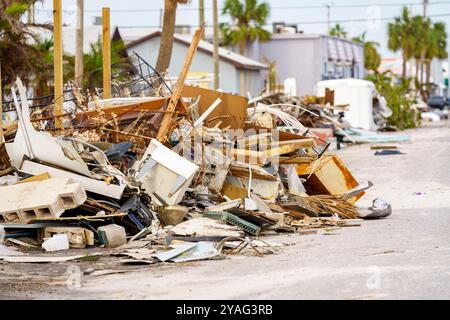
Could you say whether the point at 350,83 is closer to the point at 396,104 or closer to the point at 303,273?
Answer: the point at 396,104

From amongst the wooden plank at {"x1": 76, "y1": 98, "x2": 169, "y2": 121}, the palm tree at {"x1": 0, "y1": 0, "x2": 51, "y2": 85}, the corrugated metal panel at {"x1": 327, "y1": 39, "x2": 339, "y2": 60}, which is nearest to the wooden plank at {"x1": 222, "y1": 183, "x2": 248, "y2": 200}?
the wooden plank at {"x1": 76, "y1": 98, "x2": 169, "y2": 121}

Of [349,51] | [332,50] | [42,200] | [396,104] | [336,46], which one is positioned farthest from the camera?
[349,51]

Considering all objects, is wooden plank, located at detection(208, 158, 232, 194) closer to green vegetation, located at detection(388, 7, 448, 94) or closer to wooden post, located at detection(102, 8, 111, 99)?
wooden post, located at detection(102, 8, 111, 99)

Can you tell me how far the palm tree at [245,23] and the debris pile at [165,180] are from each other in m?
61.4

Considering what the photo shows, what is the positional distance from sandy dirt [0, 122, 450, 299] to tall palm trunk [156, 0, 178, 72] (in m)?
17.6

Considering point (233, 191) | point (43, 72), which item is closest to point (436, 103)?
point (43, 72)

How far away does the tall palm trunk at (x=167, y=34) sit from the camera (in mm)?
33156

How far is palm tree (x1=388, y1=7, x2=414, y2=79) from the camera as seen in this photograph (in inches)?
4562

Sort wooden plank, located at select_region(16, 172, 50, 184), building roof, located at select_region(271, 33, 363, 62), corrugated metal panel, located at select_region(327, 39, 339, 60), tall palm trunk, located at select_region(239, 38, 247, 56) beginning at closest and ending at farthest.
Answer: wooden plank, located at select_region(16, 172, 50, 184) → tall palm trunk, located at select_region(239, 38, 247, 56) → building roof, located at select_region(271, 33, 363, 62) → corrugated metal panel, located at select_region(327, 39, 339, 60)

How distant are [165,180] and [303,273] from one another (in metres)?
4.63

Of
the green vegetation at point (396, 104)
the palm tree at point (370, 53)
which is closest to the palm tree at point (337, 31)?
the palm tree at point (370, 53)

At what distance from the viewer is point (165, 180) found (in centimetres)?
1541

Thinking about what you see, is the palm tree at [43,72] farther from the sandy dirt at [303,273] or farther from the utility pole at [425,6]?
the utility pole at [425,6]
